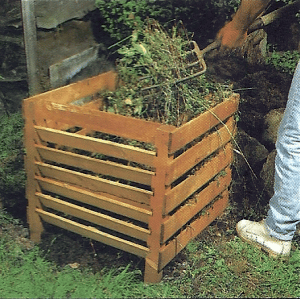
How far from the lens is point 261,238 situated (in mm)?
3393

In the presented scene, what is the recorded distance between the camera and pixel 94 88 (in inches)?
142

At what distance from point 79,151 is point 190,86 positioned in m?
0.91

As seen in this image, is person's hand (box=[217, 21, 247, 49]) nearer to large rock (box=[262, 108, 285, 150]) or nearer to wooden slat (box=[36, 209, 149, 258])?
large rock (box=[262, 108, 285, 150])

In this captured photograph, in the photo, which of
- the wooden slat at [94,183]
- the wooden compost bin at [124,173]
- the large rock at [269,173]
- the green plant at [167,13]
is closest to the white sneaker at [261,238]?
the wooden compost bin at [124,173]

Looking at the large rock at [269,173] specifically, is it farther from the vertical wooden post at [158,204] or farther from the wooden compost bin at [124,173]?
the vertical wooden post at [158,204]

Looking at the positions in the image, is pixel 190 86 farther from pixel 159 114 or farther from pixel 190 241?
pixel 190 241

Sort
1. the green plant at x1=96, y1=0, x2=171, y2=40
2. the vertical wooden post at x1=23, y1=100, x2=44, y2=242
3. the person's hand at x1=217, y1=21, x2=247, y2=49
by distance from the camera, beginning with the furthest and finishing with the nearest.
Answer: the person's hand at x1=217, y1=21, x2=247, y2=49 → the green plant at x1=96, y1=0, x2=171, y2=40 → the vertical wooden post at x1=23, y1=100, x2=44, y2=242

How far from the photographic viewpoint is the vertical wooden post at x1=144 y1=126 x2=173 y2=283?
2.70m

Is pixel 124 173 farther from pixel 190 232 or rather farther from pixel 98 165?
pixel 190 232

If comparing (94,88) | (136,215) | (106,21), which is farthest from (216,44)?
(136,215)

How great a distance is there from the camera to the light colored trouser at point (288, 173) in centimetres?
302

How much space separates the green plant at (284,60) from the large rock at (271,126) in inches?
50.7

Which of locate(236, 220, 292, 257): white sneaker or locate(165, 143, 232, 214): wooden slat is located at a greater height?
locate(165, 143, 232, 214): wooden slat

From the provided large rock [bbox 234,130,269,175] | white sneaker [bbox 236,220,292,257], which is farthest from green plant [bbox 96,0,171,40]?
white sneaker [bbox 236,220,292,257]
